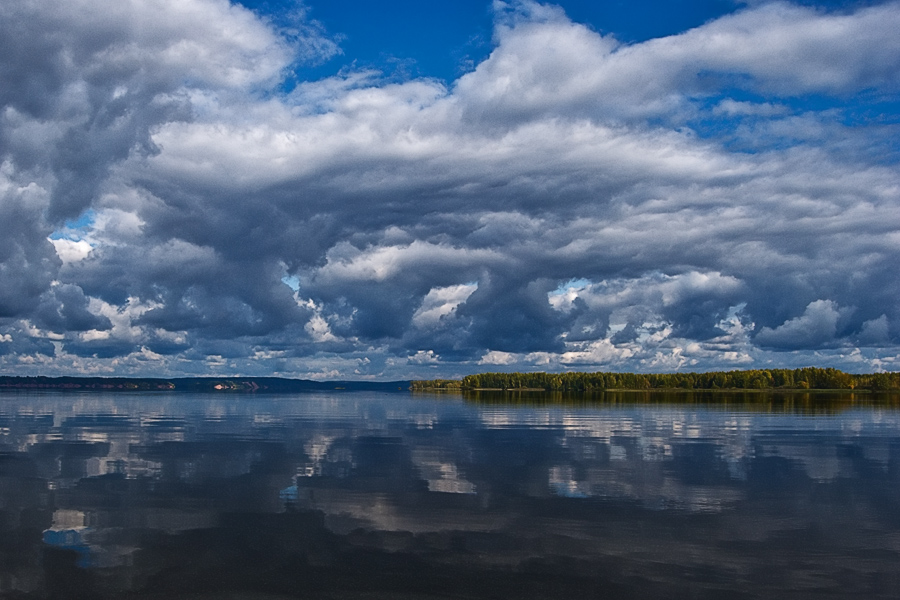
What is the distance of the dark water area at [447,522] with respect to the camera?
2192 cm

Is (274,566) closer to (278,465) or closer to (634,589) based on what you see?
(634,589)

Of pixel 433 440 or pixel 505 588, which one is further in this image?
pixel 433 440

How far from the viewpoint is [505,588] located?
21219 millimetres

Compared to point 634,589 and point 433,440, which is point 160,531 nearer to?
point 634,589

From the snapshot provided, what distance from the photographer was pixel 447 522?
30.0 metres

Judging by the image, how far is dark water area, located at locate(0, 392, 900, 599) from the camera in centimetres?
2192

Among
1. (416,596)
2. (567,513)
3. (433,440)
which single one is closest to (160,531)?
(416,596)

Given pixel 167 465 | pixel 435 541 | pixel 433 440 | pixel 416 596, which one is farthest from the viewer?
pixel 433 440

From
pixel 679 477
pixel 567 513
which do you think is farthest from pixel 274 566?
pixel 679 477

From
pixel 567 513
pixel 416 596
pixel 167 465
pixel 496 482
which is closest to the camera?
pixel 416 596

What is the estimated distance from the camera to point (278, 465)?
1882 inches

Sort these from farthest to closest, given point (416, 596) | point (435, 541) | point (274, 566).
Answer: point (435, 541), point (274, 566), point (416, 596)

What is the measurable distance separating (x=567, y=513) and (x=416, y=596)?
43.6 ft

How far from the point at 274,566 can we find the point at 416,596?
234 inches
